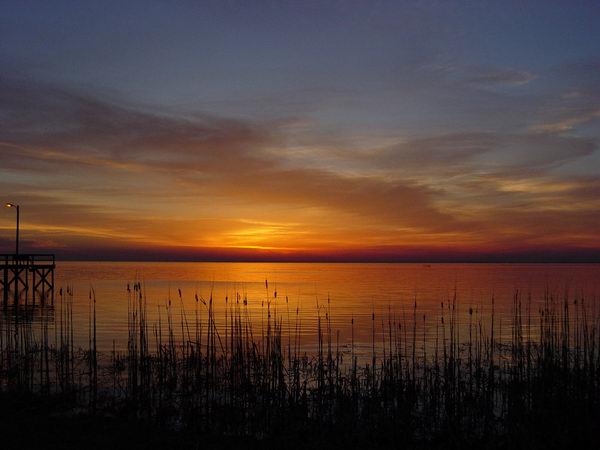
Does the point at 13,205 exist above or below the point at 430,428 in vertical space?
above

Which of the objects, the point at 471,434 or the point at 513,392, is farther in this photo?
the point at 513,392

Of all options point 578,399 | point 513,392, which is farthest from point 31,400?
point 578,399

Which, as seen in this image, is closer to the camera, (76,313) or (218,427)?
(218,427)

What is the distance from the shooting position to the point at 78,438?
Answer: 9086mm

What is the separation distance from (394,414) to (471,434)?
1456 mm

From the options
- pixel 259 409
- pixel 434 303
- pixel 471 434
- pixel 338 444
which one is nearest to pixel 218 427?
pixel 259 409

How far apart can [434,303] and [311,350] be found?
3004 centimetres

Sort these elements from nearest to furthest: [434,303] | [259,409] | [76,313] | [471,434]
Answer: [471,434] → [259,409] → [76,313] → [434,303]

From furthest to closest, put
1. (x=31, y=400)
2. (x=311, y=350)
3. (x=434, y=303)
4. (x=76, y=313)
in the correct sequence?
1. (x=434, y=303)
2. (x=76, y=313)
3. (x=311, y=350)
4. (x=31, y=400)

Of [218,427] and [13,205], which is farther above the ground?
[13,205]

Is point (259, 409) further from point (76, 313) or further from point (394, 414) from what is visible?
point (76, 313)

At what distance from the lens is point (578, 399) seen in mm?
10797

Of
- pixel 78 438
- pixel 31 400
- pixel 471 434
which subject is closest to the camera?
pixel 78 438

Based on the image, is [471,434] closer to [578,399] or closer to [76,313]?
[578,399]
